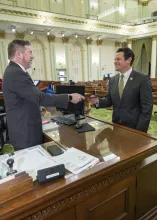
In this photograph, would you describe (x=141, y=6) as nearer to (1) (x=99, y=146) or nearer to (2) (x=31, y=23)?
(2) (x=31, y=23)

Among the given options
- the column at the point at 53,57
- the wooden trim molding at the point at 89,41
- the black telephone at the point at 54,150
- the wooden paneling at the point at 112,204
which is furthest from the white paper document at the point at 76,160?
the wooden trim molding at the point at 89,41

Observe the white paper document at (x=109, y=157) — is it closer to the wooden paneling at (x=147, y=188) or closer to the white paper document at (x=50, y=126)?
the wooden paneling at (x=147, y=188)

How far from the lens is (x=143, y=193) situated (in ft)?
4.83

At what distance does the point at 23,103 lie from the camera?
1.67m

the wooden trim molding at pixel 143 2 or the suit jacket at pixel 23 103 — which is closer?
the suit jacket at pixel 23 103

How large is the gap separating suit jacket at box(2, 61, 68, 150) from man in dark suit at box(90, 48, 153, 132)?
2.43 ft

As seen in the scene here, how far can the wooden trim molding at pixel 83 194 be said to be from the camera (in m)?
0.94

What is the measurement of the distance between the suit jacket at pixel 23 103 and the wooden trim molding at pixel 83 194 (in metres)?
0.82

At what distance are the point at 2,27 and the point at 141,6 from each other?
35.8ft

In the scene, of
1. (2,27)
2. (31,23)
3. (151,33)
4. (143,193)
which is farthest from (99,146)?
(151,33)

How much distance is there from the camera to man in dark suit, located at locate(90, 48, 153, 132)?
1.97 meters

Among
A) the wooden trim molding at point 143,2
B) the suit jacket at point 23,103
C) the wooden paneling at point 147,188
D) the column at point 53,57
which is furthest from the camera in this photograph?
the wooden trim molding at point 143,2

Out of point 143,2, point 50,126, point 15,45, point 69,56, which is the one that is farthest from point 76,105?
point 143,2

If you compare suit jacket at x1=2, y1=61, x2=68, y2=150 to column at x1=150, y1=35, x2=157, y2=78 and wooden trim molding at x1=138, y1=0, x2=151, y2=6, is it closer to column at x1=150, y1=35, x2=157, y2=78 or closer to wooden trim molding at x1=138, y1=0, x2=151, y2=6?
column at x1=150, y1=35, x2=157, y2=78
